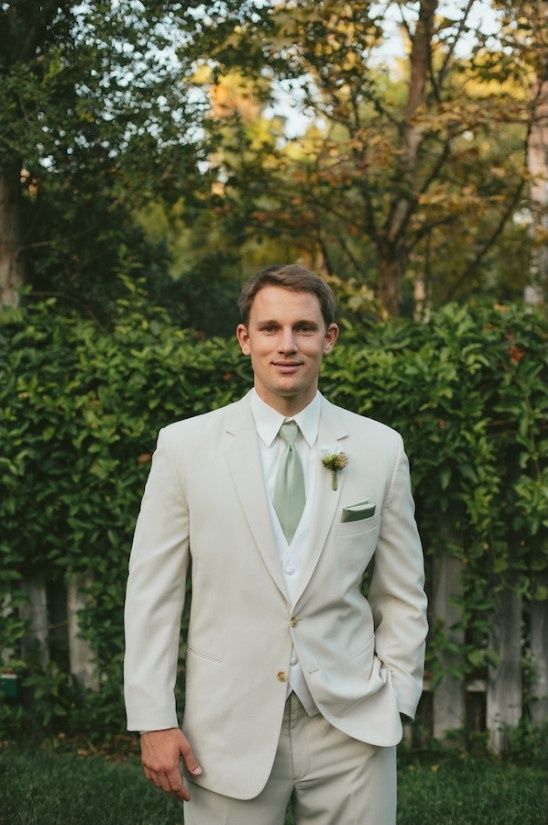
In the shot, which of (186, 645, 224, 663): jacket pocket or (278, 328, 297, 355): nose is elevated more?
(278, 328, 297, 355): nose

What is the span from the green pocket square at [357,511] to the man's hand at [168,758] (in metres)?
0.73

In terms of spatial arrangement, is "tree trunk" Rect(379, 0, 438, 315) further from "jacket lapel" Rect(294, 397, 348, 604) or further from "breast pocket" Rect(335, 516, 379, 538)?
"breast pocket" Rect(335, 516, 379, 538)

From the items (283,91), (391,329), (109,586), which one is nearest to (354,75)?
(283,91)

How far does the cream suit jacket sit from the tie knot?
74 mm

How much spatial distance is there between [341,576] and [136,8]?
395 centimetres

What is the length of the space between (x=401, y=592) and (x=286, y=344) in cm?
79

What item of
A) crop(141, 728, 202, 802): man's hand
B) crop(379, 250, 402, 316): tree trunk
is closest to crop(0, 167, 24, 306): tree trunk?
crop(379, 250, 402, 316): tree trunk

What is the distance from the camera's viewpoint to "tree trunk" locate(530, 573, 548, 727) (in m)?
4.96

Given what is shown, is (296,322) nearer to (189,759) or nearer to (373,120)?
(189,759)

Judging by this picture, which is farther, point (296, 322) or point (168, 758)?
point (296, 322)

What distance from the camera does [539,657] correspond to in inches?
196

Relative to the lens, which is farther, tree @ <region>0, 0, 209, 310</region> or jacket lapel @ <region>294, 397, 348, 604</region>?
tree @ <region>0, 0, 209, 310</region>

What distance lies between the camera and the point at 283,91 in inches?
266

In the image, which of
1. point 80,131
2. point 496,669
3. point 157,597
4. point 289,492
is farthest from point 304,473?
point 80,131
